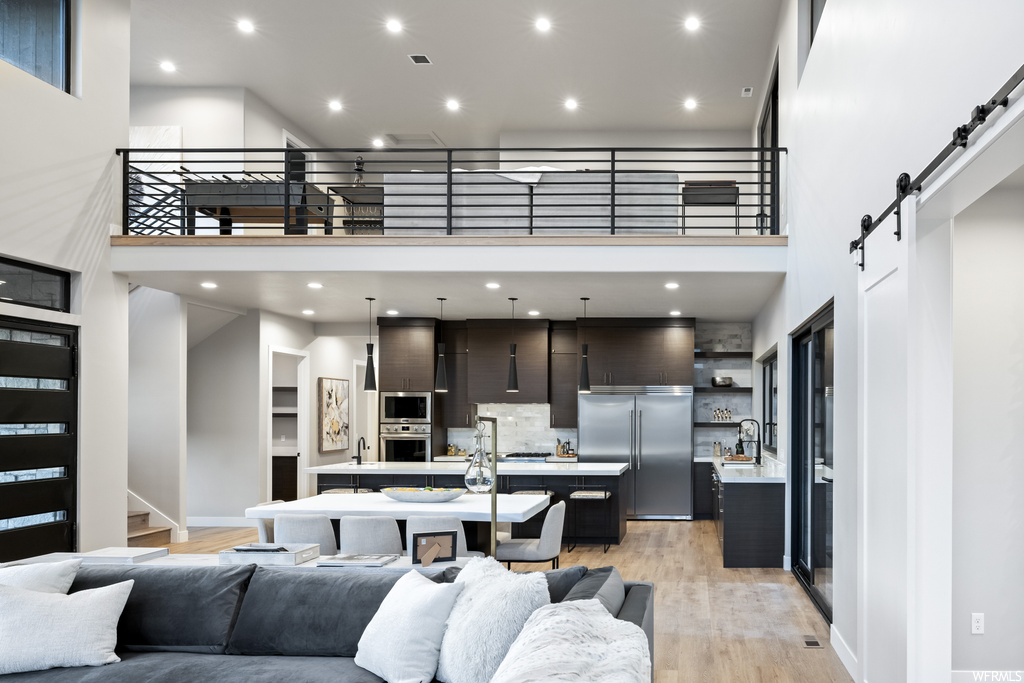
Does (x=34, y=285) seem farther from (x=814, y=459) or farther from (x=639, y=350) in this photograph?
(x=639, y=350)

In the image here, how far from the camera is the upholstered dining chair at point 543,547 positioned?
550cm

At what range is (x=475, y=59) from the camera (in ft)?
28.4

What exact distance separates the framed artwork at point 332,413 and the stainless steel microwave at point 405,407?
97 centimetres

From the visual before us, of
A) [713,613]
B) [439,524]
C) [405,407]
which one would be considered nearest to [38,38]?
[439,524]

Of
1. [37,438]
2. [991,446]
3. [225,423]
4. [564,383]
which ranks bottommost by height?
[225,423]

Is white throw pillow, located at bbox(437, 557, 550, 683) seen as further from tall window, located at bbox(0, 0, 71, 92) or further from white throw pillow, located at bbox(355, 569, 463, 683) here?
tall window, located at bbox(0, 0, 71, 92)

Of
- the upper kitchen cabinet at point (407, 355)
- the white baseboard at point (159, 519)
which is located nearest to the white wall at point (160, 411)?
the white baseboard at point (159, 519)

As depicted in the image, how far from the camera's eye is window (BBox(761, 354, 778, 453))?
8281 millimetres

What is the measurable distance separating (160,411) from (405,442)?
319 cm

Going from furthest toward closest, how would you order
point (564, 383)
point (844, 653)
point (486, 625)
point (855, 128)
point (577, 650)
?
point (564, 383)
point (844, 653)
point (855, 128)
point (486, 625)
point (577, 650)

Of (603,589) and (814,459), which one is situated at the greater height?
(814,459)

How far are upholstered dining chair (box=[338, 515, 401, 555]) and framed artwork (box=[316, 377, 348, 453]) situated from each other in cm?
600

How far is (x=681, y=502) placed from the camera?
10.2 meters

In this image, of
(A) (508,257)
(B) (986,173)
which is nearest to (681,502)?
(A) (508,257)
